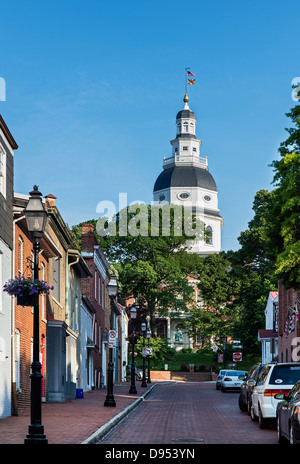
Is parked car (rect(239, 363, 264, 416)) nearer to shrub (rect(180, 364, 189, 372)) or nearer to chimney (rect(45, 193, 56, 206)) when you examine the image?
chimney (rect(45, 193, 56, 206))

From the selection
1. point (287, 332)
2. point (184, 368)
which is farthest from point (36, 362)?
point (184, 368)

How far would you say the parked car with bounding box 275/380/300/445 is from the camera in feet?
38.1

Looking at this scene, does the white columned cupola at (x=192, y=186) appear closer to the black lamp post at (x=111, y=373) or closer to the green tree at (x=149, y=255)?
the green tree at (x=149, y=255)

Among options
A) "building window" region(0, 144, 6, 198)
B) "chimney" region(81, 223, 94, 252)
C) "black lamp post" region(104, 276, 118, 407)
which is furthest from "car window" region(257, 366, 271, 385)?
"chimney" region(81, 223, 94, 252)

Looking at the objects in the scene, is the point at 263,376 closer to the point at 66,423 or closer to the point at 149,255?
the point at 66,423

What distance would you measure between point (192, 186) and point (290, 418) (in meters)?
117

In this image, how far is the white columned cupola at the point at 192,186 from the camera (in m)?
126

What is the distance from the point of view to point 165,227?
8619 cm

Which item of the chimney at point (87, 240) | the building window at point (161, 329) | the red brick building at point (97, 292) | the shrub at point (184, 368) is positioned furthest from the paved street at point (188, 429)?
the building window at point (161, 329)

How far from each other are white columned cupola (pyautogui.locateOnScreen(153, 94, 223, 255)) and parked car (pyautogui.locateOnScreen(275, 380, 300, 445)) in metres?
108

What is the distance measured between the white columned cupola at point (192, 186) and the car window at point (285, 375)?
104 meters

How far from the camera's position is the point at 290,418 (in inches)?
484
